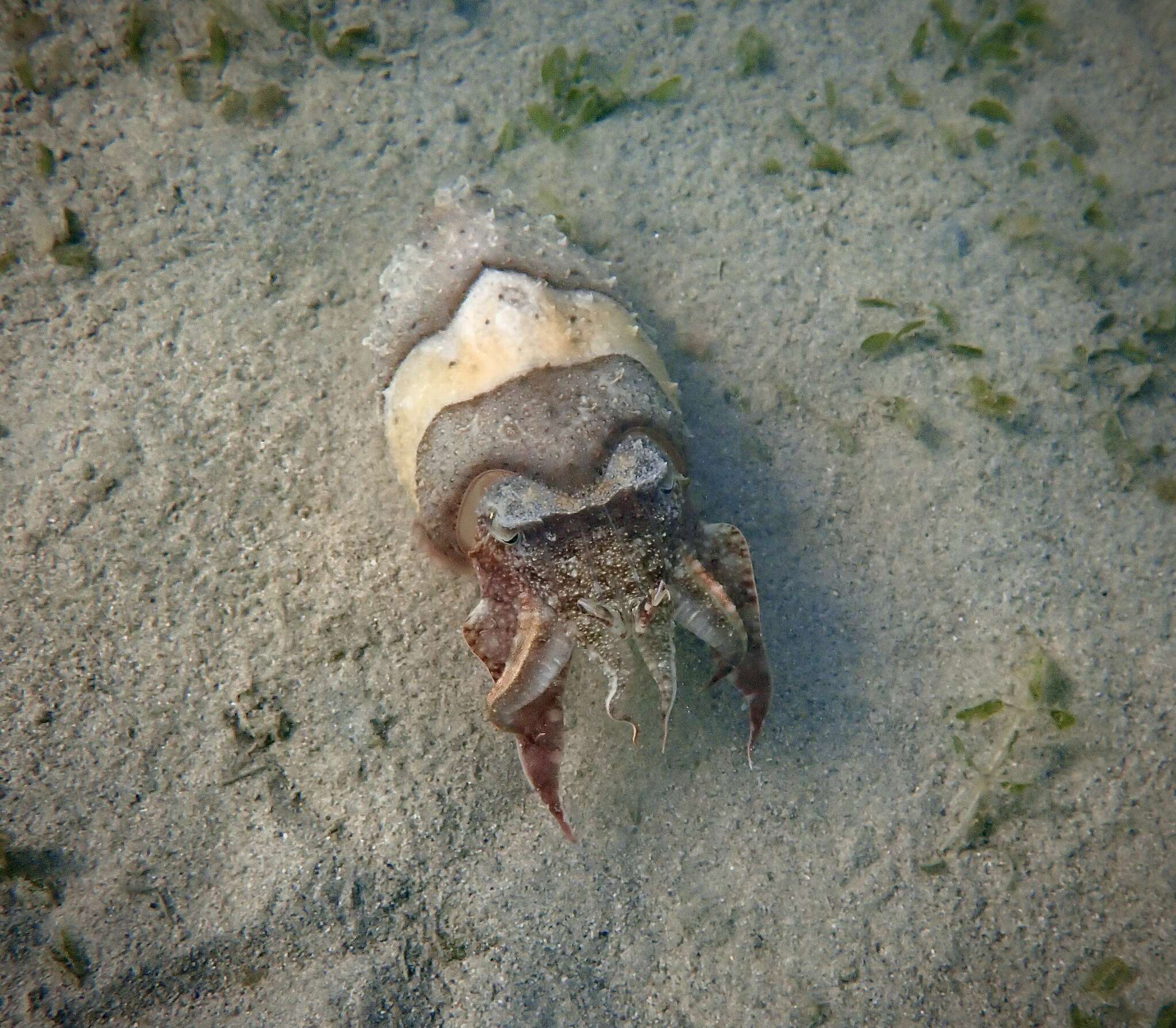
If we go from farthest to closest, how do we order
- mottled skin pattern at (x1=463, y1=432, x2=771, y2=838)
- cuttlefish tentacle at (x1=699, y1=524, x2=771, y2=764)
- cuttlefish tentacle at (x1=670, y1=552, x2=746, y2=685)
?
cuttlefish tentacle at (x1=699, y1=524, x2=771, y2=764) < cuttlefish tentacle at (x1=670, y1=552, x2=746, y2=685) < mottled skin pattern at (x1=463, y1=432, x2=771, y2=838)

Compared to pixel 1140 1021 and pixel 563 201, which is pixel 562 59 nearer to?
pixel 563 201

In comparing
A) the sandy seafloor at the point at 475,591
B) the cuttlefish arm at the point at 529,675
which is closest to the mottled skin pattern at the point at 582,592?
the cuttlefish arm at the point at 529,675

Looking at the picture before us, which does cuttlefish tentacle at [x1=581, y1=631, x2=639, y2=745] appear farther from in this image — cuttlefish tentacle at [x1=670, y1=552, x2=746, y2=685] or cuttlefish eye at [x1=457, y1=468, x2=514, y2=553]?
cuttlefish eye at [x1=457, y1=468, x2=514, y2=553]

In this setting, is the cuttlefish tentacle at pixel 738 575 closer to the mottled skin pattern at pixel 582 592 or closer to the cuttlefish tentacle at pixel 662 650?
the mottled skin pattern at pixel 582 592

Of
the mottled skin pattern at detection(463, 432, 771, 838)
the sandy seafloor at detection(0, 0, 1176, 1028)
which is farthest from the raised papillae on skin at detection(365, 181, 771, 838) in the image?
the sandy seafloor at detection(0, 0, 1176, 1028)

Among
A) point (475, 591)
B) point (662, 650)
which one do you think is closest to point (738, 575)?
point (662, 650)

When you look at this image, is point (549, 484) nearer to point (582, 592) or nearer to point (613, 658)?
point (582, 592)

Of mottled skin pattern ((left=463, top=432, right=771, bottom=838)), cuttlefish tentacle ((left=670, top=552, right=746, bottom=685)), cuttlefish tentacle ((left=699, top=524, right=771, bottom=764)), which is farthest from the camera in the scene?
cuttlefish tentacle ((left=699, top=524, right=771, bottom=764))
